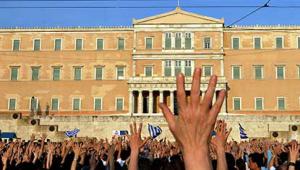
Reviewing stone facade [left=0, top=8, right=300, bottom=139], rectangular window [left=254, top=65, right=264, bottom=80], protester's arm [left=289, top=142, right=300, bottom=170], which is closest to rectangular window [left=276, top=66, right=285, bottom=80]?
stone facade [left=0, top=8, right=300, bottom=139]

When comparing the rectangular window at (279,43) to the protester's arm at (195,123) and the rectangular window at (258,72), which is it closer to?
the rectangular window at (258,72)

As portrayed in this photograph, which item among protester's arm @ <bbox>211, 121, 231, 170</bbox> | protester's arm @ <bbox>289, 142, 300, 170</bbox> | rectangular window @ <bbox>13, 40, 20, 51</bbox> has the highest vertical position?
rectangular window @ <bbox>13, 40, 20, 51</bbox>

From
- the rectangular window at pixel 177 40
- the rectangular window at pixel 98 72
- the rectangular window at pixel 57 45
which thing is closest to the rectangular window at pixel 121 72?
the rectangular window at pixel 98 72

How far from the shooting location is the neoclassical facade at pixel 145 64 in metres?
48.1

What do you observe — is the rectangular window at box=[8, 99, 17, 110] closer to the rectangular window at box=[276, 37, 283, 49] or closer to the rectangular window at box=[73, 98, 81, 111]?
the rectangular window at box=[73, 98, 81, 111]

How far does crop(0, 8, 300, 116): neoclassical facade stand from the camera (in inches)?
1893

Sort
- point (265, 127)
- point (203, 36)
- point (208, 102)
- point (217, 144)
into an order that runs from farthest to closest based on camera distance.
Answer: point (203, 36) → point (265, 127) → point (217, 144) → point (208, 102)

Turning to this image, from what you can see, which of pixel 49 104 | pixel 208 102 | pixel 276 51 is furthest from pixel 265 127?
pixel 208 102

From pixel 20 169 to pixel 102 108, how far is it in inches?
1655

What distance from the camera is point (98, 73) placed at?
163 ft

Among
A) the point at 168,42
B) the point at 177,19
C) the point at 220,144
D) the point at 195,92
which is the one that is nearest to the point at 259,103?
the point at 168,42

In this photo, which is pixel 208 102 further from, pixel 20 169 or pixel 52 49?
pixel 52 49

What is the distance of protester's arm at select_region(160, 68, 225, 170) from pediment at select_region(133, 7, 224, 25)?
154 ft

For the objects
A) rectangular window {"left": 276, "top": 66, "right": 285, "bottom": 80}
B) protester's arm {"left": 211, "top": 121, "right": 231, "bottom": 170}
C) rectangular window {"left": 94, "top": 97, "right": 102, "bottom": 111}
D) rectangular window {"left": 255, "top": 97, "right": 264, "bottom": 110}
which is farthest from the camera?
rectangular window {"left": 94, "top": 97, "right": 102, "bottom": 111}
